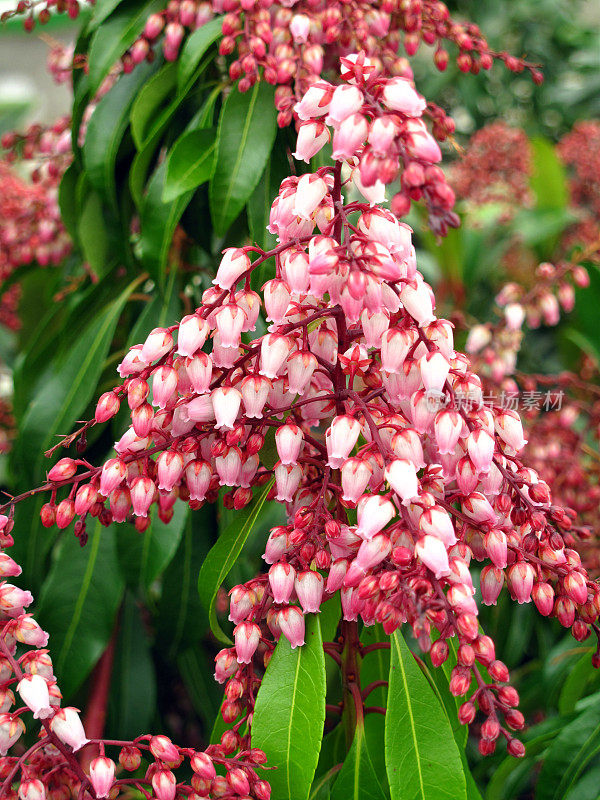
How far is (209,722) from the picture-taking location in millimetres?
1482

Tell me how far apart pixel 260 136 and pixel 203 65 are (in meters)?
0.17

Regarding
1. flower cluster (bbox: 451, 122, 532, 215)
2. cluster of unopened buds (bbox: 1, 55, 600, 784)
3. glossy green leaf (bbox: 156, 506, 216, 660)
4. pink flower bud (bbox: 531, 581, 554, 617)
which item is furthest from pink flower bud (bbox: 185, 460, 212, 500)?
flower cluster (bbox: 451, 122, 532, 215)

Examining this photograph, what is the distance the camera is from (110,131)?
1.26m

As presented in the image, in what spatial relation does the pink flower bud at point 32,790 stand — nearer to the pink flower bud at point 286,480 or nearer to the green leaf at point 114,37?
the pink flower bud at point 286,480

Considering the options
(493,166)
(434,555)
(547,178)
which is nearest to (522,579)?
(434,555)

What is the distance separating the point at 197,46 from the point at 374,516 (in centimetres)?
75

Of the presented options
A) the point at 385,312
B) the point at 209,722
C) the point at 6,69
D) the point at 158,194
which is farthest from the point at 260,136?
the point at 6,69

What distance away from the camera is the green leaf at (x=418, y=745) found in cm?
72

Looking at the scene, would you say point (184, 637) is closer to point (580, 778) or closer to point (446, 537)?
point (580, 778)

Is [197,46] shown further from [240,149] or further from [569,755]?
[569,755]

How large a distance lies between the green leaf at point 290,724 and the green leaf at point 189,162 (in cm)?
59

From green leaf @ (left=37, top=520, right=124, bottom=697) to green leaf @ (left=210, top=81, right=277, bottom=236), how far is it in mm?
526

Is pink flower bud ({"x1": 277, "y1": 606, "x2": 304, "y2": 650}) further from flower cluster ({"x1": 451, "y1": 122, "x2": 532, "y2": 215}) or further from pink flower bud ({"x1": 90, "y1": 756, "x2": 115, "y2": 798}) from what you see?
flower cluster ({"x1": 451, "y1": 122, "x2": 532, "y2": 215})

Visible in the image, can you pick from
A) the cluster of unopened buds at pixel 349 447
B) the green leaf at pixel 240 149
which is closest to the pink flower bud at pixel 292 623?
the cluster of unopened buds at pixel 349 447
